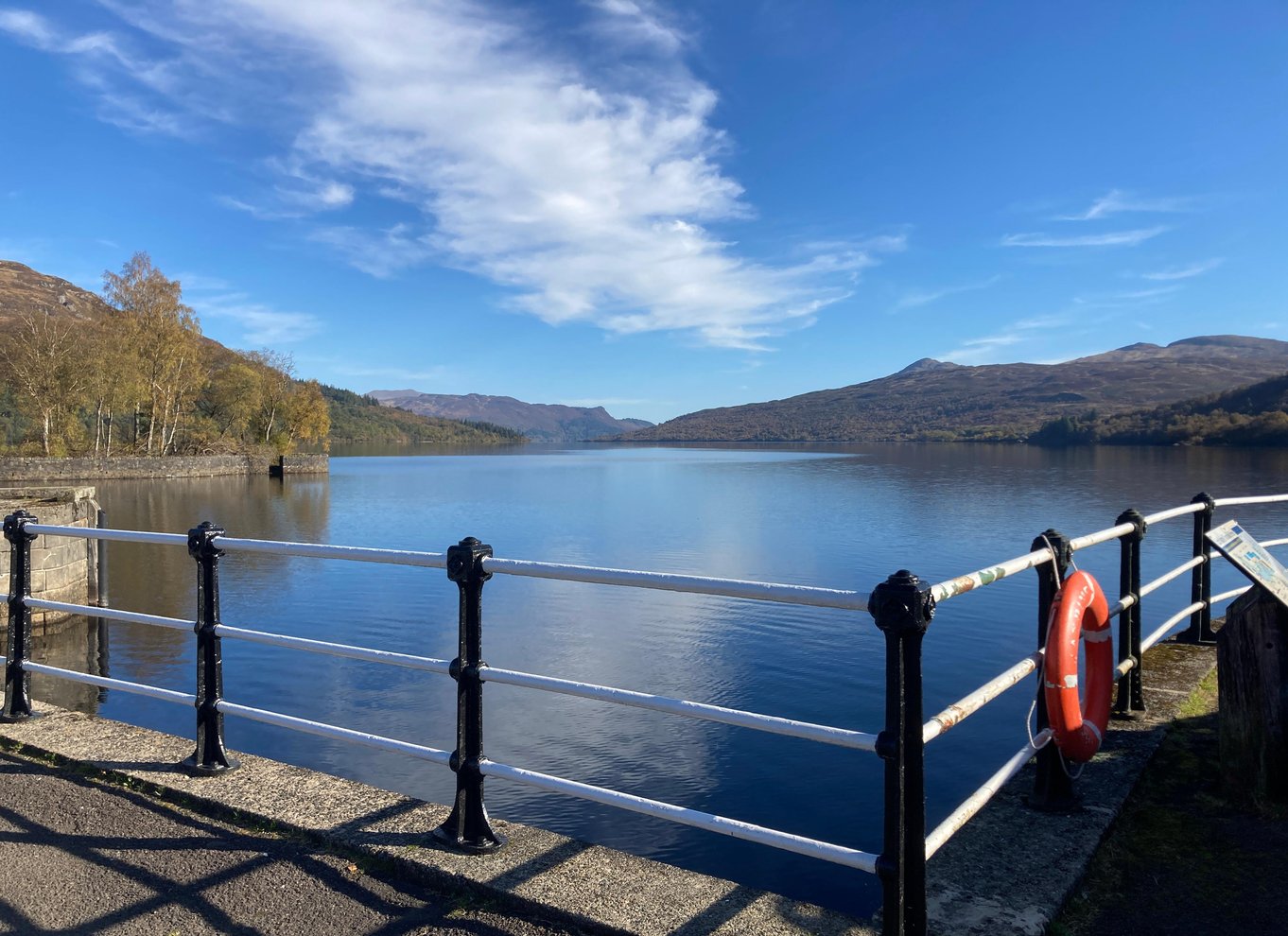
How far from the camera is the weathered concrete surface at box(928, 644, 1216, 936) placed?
250 centimetres

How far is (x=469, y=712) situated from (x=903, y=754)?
1.50m

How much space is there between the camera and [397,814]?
327 centimetres

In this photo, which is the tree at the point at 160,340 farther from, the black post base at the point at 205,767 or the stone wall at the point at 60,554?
the black post base at the point at 205,767

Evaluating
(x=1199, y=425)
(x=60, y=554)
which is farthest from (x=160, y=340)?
(x=1199, y=425)

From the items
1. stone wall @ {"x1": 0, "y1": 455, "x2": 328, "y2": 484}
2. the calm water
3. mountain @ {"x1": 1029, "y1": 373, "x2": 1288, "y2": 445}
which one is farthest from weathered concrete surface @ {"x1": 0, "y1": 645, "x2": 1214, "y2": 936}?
mountain @ {"x1": 1029, "y1": 373, "x2": 1288, "y2": 445}

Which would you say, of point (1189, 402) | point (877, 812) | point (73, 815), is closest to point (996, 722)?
point (877, 812)

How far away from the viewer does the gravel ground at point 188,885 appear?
2.54m

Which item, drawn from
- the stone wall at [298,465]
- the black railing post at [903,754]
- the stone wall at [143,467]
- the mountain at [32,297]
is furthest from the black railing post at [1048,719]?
Result: the mountain at [32,297]

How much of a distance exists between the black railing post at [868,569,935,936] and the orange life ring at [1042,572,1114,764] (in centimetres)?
99

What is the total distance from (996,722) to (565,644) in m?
5.40

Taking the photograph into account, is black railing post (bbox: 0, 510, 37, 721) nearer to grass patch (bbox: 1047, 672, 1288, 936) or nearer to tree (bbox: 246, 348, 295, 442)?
grass patch (bbox: 1047, 672, 1288, 936)

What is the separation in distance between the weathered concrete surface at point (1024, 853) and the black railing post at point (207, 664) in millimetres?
2958

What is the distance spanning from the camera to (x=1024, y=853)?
2887mm

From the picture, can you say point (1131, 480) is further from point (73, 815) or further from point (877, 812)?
point (73, 815)
